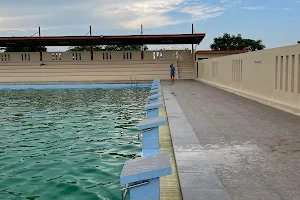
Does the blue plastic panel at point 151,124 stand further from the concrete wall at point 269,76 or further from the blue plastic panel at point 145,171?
the concrete wall at point 269,76

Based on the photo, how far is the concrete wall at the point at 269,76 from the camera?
27.2 ft

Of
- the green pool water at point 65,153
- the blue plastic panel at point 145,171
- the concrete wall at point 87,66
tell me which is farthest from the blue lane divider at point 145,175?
the concrete wall at point 87,66

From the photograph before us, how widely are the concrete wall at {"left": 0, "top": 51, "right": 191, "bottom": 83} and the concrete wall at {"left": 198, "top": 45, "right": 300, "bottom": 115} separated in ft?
47.2

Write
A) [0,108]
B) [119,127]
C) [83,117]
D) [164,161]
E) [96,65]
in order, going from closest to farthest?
Answer: [164,161], [119,127], [83,117], [0,108], [96,65]

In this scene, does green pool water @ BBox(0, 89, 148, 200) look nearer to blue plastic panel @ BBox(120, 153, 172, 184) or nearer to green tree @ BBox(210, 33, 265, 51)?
blue plastic panel @ BBox(120, 153, 172, 184)

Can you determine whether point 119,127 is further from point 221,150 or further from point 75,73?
point 75,73

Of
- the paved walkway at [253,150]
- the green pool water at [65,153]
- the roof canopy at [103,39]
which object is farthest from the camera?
the roof canopy at [103,39]

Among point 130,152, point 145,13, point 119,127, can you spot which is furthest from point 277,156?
point 145,13

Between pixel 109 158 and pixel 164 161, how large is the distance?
3070mm

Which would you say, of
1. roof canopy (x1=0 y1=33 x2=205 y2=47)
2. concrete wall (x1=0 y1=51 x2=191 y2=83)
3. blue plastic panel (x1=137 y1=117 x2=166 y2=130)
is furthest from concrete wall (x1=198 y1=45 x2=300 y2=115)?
concrete wall (x1=0 y1=51 x2=191 y2=83)

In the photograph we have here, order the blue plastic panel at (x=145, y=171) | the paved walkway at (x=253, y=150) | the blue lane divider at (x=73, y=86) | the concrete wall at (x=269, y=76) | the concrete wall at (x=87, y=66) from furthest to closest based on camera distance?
the concrete wall at (x=87, y=66)
the blue lane divider at (x=73, y=86)
the concrete wall at (x=269, y=76)
the paved walkway at (x=253, y=150)
the blue plastic panel at (x=145, y=171)

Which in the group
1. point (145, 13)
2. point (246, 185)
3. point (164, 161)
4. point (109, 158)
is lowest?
point (109, 158)

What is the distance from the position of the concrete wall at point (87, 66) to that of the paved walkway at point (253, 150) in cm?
2125

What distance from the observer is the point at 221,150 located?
4734mm
